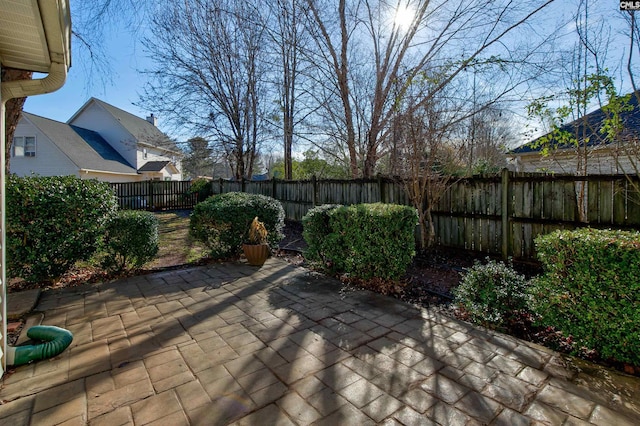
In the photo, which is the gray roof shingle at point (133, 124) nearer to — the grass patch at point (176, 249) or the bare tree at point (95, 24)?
the grass patch at point (176, 249)

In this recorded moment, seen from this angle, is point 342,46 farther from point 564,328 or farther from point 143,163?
point 143,163

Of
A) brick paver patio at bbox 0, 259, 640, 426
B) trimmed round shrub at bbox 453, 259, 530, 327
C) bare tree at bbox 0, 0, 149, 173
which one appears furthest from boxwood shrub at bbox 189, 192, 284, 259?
trimmed round shrub at bbox 453, 259, 530, 327

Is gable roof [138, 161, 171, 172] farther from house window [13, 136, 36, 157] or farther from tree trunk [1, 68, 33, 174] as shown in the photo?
tree trunk [1, 68, 33, 174]

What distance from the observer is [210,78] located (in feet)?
45.6

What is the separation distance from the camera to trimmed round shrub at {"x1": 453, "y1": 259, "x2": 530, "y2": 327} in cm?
314

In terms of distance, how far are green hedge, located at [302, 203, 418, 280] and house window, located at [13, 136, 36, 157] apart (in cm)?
1940

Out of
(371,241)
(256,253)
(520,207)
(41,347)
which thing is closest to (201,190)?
(256,253)

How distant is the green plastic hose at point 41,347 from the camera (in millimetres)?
2422

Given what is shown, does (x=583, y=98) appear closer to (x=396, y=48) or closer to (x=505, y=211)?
(x=505, y=211)

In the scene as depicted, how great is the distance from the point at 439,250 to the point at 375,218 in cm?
257

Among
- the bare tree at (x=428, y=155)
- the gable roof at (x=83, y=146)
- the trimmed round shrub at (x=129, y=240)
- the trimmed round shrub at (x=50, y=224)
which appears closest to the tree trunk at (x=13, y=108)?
the trimmed round shrub at (x=50, y=224)

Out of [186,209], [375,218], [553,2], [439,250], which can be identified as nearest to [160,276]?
[375,218]

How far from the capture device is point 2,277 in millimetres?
2293

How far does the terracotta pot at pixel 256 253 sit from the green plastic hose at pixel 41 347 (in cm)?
294
